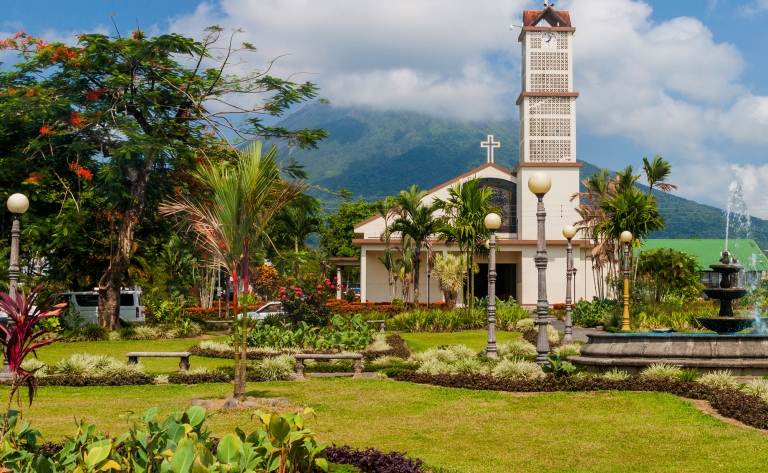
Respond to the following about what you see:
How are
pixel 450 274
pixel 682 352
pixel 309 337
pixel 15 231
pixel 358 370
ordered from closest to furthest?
pixel 682 352 < pixel 15 231 < pixel 358 370 < pixel 309 337 < pixel 450 274

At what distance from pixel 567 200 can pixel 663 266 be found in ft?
28.4

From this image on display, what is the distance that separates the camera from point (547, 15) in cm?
5019

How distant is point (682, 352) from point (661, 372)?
2.85 ft

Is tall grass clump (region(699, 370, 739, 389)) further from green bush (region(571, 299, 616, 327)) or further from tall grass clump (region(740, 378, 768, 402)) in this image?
green bush (region(571, 299, 616, 327))

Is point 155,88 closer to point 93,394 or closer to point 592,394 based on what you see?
point 93,394

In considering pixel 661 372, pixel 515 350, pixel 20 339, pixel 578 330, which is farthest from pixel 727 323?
pixel 578 330

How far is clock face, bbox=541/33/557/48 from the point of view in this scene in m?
49.7

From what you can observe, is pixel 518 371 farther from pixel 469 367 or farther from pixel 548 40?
pixel 548 40

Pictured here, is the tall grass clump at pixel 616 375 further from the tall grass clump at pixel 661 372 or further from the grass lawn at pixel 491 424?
the grass lawn at pixel 491 424

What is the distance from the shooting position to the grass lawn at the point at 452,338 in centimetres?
2173

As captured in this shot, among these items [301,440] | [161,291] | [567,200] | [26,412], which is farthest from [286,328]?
[567,200]

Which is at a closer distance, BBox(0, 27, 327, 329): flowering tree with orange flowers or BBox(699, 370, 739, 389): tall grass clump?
BBox(699, 370, 739, 389): tall grass clump

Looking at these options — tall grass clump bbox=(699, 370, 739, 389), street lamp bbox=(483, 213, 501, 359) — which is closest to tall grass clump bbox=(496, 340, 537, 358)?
street lamp bbox=(483, 213, 501, 359)

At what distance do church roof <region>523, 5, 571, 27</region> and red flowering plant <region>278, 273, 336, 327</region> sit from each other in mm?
33796
